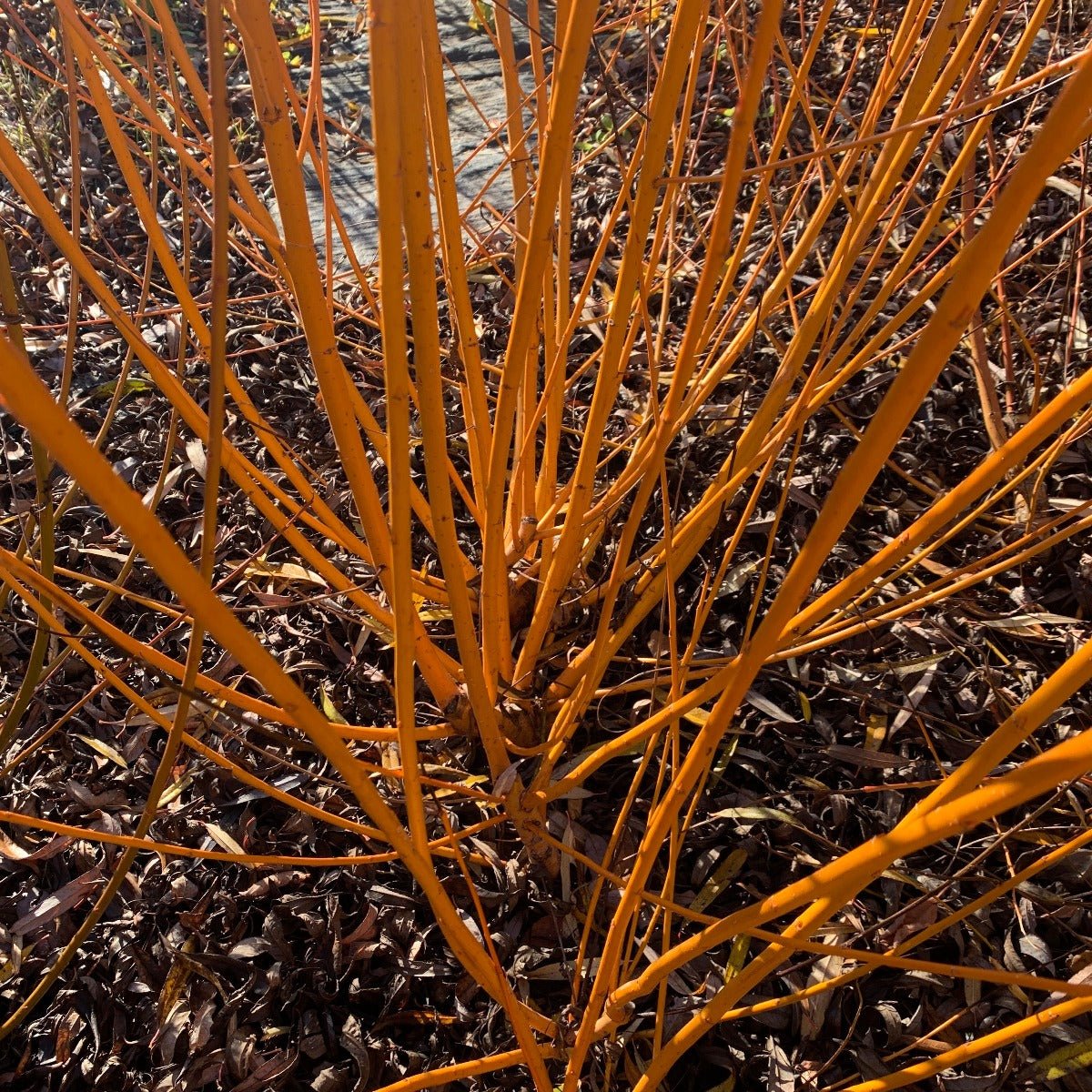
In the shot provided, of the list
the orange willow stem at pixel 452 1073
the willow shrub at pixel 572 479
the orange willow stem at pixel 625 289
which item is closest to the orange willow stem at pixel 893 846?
the willow shrub at pixel 572 479

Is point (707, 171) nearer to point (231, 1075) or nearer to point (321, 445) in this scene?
point (321, 445)

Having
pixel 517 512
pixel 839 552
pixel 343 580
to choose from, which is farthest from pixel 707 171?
pixel 343 580

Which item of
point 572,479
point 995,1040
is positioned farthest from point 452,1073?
point 572,479

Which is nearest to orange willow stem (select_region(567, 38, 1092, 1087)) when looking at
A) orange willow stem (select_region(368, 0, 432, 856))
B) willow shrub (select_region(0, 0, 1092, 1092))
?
willow shrub (select_region(0, 0, 1092, 1092))

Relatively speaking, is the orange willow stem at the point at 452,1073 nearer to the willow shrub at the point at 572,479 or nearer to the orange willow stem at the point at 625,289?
the willow shrub at the point at 572,479

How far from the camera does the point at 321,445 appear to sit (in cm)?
146

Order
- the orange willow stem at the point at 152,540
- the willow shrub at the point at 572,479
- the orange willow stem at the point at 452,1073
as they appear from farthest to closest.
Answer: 1. the orange willow stem at the point at 452,1073
2. the willow shrub at the point at 572,479
3. the orange willow stem at the point at 152,540

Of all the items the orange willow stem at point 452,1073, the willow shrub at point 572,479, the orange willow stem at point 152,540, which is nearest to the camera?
the orange willow stem at point 152,540

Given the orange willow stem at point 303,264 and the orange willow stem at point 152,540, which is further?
the orange willow stem at point 303,264

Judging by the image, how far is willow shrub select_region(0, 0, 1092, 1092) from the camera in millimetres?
394

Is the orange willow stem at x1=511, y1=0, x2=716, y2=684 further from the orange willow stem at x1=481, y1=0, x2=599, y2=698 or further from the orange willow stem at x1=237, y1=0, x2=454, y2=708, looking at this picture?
the orange willow stem at x1=237, y1=0, x2=454, y2=708

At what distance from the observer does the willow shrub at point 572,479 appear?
39 centimetres

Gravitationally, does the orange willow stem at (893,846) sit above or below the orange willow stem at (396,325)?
below

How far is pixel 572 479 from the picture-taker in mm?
891
